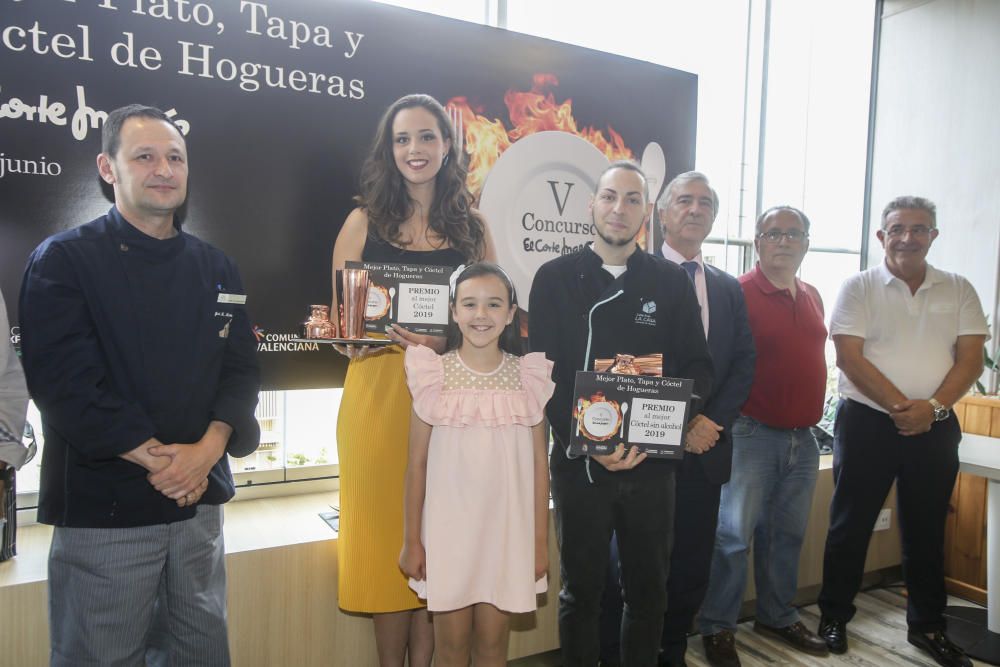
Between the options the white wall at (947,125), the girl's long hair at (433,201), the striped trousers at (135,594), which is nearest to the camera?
the striped trousers at (135,594)

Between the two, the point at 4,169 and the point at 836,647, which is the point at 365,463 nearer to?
the point at 4,169

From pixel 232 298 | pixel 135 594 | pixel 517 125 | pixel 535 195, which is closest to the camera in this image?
pixel 135 594

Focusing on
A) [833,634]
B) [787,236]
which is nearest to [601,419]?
[787,236]

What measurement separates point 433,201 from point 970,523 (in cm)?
334

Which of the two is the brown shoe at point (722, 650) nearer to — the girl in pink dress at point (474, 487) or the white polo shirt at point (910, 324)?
the white polo shirt at point (910, 324)

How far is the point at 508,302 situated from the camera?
6.48 ft

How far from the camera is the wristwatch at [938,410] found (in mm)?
2816

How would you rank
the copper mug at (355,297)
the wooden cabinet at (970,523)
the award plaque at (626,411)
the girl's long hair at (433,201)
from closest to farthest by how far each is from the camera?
the award plaque at (626,411) < the copper mug at (355,297) < the girl's long hair at (433,201) < the wooden cabinet at (970,523)

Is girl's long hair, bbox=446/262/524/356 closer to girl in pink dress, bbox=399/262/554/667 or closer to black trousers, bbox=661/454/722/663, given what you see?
girl in pink dress, bbox=399/262/554/667

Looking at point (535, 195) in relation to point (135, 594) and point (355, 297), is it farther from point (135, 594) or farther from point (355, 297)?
point (135, 594)

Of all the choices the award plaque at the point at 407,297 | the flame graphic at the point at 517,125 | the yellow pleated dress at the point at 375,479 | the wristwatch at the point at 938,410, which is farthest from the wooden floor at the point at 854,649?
the flame graphic at the point at 517,125

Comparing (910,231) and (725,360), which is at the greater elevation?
(910,231)

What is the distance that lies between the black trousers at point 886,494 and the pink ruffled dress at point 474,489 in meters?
1.71

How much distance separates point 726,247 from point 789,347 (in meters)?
1.67
